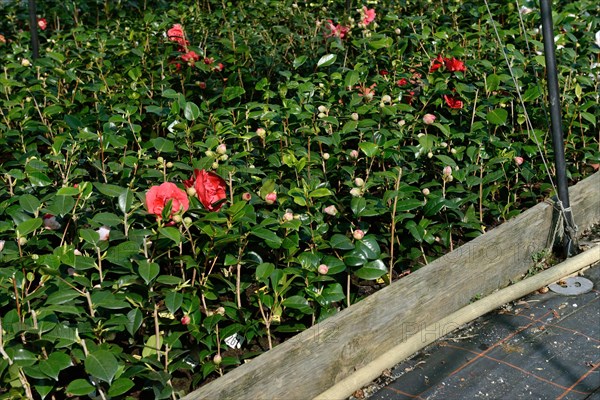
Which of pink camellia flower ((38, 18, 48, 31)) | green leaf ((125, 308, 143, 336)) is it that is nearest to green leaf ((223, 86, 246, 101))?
green leaf ((125, 308, 143, 336))

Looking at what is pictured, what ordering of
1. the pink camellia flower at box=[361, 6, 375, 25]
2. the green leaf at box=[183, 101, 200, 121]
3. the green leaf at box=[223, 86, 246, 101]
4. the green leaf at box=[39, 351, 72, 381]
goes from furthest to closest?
the pink camellia flower at box=[361, 6, 375, 25] → the green leaf at box=[223, 86, 246, 101] → the green leaf at box=[183, 101, 200, 121] → the green leaf at box=[39, 351, 72, 381]

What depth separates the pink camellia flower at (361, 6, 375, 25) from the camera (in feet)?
13.6

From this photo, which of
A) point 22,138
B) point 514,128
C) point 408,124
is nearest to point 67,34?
point 22,138

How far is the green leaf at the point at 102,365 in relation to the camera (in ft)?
6.47

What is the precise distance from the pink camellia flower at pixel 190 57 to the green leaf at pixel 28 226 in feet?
4.73

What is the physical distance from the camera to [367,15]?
4188 mm

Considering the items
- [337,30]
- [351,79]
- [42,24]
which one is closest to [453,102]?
[351,79]

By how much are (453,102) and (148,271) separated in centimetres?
163

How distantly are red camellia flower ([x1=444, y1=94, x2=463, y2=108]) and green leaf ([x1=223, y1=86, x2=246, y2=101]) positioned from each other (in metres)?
0.76

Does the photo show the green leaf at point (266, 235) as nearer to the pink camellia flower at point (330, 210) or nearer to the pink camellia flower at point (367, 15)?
the pink camellia flower at point (330, 210)

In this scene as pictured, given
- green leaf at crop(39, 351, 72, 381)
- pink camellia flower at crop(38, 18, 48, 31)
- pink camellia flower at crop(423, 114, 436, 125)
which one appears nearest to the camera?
green leaf at crop(39, 351, 72, 381)

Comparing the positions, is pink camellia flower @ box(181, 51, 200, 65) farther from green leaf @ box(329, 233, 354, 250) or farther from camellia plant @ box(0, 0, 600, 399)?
green leaf @ box(329, 233, 354, 250)

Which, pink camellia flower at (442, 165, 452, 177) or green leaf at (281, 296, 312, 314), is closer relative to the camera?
green leaf at (281, 296, 312, 314)

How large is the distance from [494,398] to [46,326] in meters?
1.14
